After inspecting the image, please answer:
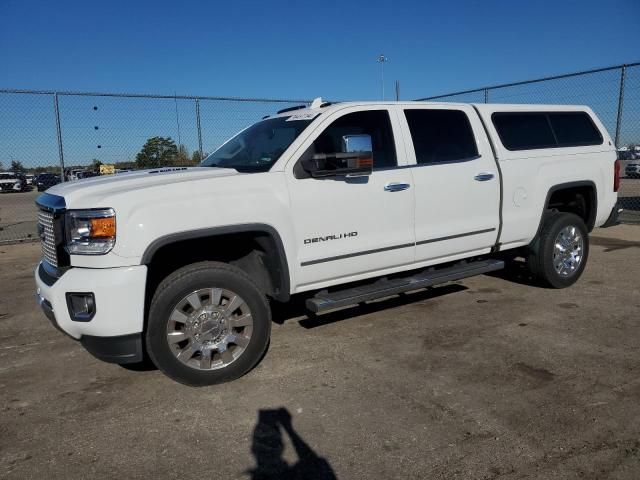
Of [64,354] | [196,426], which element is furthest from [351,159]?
[64,354]

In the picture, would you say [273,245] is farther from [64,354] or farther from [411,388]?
[64,354]

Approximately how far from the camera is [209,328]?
3576 millimetres

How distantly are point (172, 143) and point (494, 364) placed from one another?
869 cm

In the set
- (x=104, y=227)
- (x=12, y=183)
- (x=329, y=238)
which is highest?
(x=104, y=227)

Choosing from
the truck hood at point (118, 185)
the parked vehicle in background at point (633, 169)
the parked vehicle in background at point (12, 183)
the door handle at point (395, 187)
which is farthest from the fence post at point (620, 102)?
the parked vehicle in background at point (12, 183)

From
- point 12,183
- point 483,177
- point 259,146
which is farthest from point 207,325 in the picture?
point 12,183

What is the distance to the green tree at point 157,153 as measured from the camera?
406 inches

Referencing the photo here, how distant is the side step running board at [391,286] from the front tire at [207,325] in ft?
1.68

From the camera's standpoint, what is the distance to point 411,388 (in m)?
3.50

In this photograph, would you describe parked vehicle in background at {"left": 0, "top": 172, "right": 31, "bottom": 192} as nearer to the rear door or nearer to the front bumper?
the front bumper

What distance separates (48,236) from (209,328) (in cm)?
134

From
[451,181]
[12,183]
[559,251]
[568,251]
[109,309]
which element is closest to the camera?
[109,309]

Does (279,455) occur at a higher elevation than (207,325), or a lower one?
lower

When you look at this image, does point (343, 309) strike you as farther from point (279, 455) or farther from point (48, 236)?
point (48, 236)
